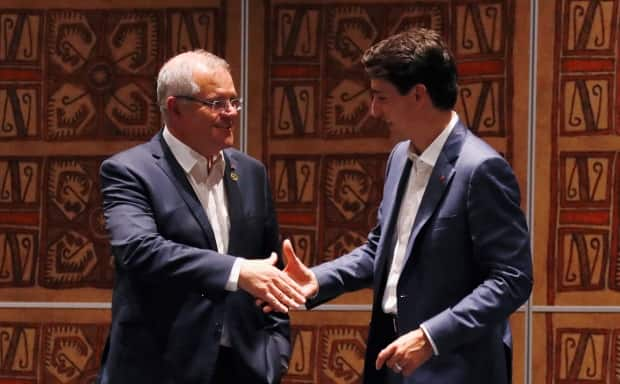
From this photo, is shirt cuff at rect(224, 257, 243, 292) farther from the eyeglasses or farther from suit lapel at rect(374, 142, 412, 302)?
the eyeglasses

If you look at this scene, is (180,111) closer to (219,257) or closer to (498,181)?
(219,257)

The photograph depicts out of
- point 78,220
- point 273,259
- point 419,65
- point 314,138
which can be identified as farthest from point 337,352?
point 419,65

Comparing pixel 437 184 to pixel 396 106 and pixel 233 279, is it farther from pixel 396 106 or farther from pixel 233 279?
pixel 233 279

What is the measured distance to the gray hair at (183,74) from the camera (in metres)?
2.97

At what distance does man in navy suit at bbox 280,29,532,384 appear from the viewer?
8.11 feet

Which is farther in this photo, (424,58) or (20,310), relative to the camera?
(20,310)

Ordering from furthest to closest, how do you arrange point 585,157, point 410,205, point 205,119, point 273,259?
1. point 585,157
2. point 205,119
3. point 273,259
4. point 410,205

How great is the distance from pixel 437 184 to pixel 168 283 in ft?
2.44

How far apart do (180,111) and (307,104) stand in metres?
1.47

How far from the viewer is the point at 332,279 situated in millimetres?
2912

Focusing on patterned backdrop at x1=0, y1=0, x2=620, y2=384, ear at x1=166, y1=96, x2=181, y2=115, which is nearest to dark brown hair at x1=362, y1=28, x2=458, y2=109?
ear at x1=166, y1=96, x2=181, y2=115

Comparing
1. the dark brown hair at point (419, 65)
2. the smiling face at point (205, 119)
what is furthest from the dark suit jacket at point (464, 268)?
the smiling face at point (205, 119)

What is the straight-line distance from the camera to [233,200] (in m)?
2.95

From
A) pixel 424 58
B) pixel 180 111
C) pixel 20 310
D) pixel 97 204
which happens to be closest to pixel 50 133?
pixel 97 204
